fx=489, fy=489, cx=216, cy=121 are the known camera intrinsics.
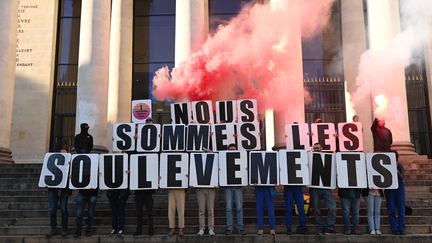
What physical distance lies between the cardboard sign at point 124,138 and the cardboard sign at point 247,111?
3.34 metres

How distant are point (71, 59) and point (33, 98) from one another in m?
2.96

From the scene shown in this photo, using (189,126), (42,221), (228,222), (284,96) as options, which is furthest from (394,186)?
(42,221)

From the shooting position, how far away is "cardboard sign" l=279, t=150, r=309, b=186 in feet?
40.6

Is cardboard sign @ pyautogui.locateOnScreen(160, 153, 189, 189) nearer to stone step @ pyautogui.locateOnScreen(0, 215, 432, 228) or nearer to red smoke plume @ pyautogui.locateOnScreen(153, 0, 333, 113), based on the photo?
stone step @ pyautogui.locateOnScreen(0, 215, 432, 228)

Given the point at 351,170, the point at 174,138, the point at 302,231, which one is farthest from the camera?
the point at 174,138

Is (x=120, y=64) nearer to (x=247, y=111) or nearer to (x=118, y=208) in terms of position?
(x=247, y=111)

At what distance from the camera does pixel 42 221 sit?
13.8 metres

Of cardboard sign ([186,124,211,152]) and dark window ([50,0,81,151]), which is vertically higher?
dark window ([50,0,81,151])

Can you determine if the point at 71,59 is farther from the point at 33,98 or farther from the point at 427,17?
the point at 427,17

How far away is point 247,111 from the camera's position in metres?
15.3

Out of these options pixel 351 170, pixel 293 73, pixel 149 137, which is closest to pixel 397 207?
pixel 351 170

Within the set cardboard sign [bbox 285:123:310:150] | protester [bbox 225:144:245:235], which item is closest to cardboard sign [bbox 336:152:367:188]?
cardboard sign [bbox 285:123:310:150]

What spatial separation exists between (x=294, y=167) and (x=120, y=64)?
14.1 metres

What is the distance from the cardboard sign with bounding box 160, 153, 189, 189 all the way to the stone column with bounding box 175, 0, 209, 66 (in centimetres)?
657
